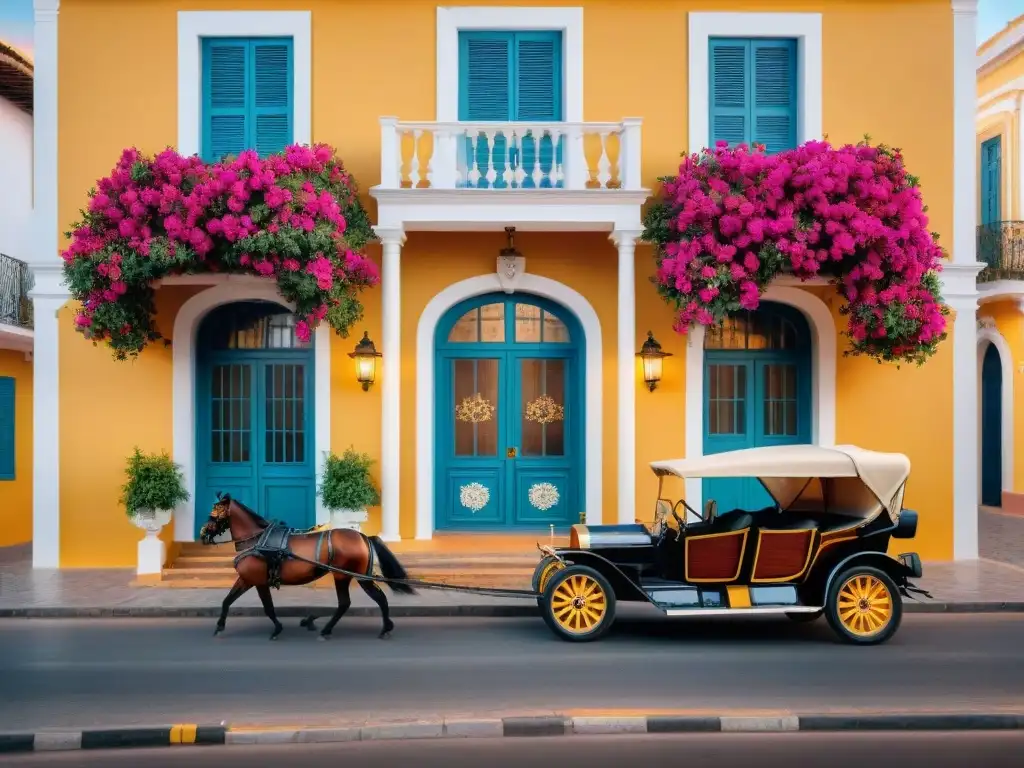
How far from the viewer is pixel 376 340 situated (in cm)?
1284

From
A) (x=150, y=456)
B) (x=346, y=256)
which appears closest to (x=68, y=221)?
(x=150, y=456)

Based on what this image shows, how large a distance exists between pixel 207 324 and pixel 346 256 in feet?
10.4

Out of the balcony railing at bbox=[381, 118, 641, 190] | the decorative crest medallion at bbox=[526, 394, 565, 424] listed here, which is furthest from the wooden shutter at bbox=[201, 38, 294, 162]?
the decorative crest medallion at bbox=[526, 394, 565, 424]

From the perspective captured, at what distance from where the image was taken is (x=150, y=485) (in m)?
11.8

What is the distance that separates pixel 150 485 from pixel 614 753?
8234mm

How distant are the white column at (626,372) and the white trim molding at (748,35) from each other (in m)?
2.00

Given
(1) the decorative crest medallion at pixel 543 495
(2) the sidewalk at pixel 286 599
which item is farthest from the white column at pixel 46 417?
(1) the decorative crest medallion at pixel 543 495

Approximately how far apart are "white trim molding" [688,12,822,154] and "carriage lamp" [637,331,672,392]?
2.88 metres

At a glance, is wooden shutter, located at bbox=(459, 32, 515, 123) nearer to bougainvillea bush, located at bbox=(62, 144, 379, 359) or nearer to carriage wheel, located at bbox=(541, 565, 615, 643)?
bougainvillea bush, located at bbox=(62, 144, 379, 359)

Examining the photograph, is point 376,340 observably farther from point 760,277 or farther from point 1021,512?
point 1021,512

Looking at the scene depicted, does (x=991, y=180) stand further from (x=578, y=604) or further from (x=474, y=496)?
(x=578, y=604)

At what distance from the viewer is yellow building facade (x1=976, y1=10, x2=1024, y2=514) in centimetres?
1838

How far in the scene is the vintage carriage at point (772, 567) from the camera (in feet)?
27.6

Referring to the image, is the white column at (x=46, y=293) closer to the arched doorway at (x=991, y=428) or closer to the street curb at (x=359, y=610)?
the street curb at (x=359, y=610)
